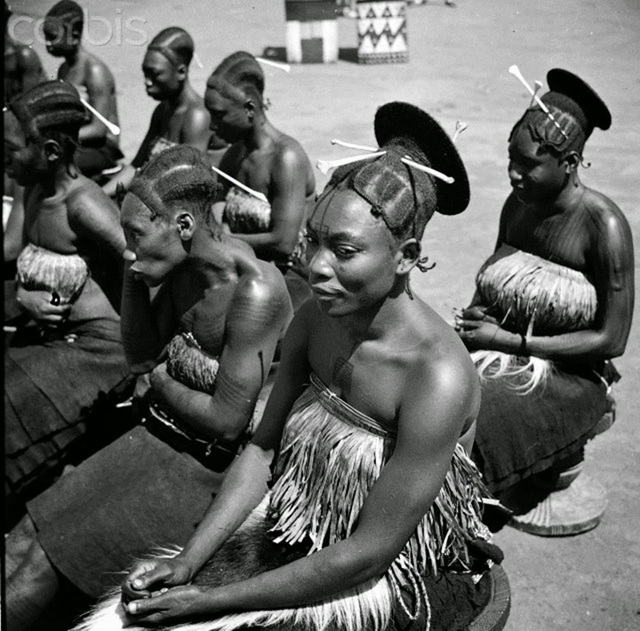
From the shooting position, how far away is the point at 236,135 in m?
4.86

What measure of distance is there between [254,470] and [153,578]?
0.46 m

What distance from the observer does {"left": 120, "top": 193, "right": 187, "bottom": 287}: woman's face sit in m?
3.06

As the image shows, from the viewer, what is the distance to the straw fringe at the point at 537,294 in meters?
3.58

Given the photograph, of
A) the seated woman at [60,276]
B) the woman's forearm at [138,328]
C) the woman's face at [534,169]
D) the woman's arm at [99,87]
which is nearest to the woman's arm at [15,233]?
the seated woman at [60,276]

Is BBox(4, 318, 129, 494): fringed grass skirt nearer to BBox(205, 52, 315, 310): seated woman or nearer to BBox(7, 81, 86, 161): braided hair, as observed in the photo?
BBox(7, 81, 86, 161): braided hair

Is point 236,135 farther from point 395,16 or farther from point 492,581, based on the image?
point 395,16

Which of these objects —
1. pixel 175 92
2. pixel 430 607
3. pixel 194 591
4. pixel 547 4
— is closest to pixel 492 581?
pixel 430 607

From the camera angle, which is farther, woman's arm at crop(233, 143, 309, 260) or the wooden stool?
woman's arm at crop(233, 143, 309, 260)

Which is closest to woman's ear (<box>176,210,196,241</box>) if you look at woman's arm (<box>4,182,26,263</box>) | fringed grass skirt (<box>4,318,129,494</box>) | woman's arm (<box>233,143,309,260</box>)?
fringed grass skirt (<box>4,318,129,494</box>)

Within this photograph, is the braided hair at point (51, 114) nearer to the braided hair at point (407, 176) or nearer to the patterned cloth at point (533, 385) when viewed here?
the patterned cloth at point (533, 385)

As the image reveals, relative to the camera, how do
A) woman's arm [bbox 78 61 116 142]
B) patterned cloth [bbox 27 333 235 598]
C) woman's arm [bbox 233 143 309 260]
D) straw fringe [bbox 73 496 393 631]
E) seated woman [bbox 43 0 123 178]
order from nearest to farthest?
straw fringe [bbox 73 496 393 631] < patterned cloth [bbox 27 333 235 598] < woman's arm [bbox 233 143 309 260] < seated woman [bbox 43 0 123 178] < woman's arm [bbox 78 61 116 142]

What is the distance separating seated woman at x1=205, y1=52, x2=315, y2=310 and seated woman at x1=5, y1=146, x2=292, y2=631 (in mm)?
1415

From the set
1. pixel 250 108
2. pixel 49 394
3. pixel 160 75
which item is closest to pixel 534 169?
pixel 250 108

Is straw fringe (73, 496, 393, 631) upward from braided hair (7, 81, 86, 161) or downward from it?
downward
